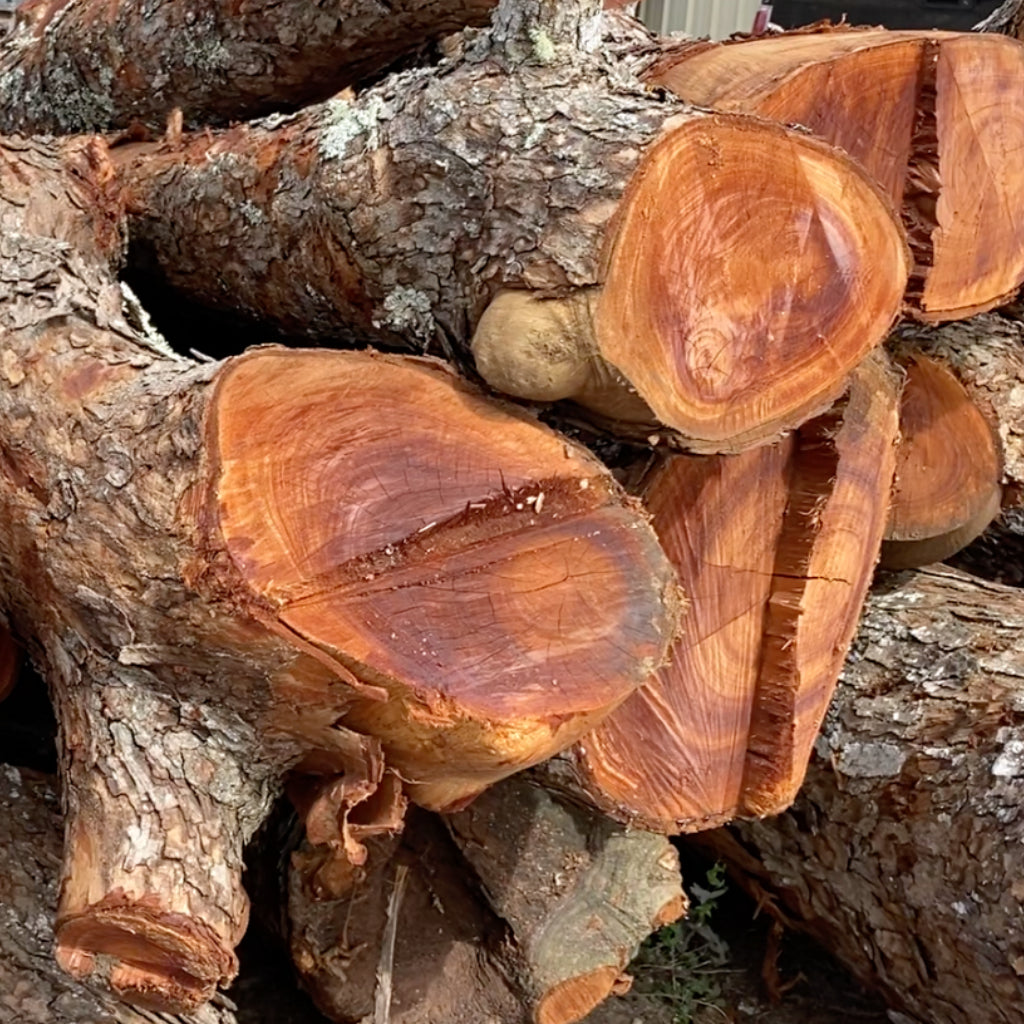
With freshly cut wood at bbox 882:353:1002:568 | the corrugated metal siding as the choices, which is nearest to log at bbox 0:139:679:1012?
freshly cut wood at bbox 882:353:1002:568

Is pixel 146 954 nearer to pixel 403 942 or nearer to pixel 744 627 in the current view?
pixel 403 942

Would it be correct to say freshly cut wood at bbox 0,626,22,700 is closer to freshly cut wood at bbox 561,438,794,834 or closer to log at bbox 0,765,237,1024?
log at bbox 0,765,237,1024

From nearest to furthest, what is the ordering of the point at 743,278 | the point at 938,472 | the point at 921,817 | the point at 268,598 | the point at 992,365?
the point at 268,598 → the point at 743,278 → the point at 921,817 → the point at 938,472 → the point at 992,365

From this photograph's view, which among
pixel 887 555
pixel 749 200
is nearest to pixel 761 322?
pixel 749 200

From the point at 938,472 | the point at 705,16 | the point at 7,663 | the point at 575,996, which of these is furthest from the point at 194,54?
the point at 705,16

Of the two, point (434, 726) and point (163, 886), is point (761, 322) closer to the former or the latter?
point (434, 726)

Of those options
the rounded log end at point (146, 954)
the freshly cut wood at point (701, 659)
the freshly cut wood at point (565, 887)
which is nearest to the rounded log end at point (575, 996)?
the freshly cut wood at point (565, 887)
